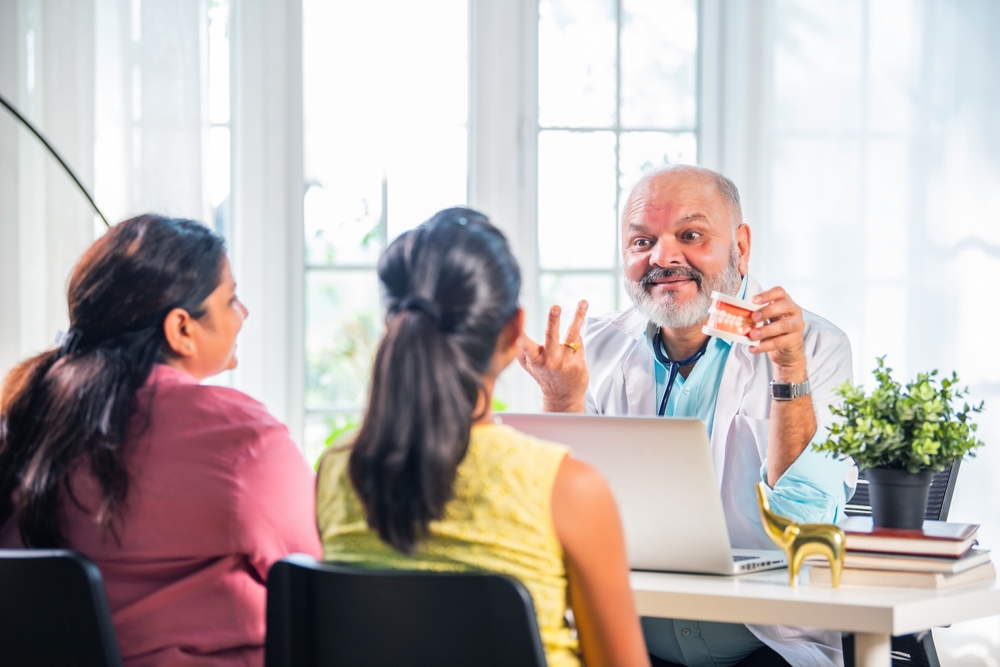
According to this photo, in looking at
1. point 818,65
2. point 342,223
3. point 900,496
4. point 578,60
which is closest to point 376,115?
point 342,223

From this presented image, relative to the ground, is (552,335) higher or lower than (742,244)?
lower

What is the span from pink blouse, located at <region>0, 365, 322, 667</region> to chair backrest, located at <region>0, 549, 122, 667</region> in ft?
0.48

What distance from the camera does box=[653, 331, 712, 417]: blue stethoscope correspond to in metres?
2.14

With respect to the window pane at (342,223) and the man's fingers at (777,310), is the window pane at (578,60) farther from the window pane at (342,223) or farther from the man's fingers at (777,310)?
the man's fingers at (777,310)

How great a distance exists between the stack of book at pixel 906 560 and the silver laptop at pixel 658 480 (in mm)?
158

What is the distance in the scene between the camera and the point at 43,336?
3.05 m

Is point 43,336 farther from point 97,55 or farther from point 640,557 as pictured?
point 640,557

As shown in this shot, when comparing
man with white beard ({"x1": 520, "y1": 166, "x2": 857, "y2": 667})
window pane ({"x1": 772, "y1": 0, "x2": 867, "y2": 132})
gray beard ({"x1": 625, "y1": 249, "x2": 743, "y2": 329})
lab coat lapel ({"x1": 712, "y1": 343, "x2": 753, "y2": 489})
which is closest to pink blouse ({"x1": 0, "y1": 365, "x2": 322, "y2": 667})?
man with white beard ({"x1": 520, "y1": 166, "x2": 857, "y2": 667})

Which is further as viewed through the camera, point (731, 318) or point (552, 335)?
point (552, 335)

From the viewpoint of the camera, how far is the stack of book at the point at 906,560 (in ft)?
4.40

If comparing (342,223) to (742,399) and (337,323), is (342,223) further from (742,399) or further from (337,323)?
(742,399)

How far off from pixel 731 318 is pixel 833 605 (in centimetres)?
60

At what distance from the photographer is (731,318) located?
1.71m

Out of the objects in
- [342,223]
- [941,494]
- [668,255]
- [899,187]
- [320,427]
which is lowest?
[320,427]
